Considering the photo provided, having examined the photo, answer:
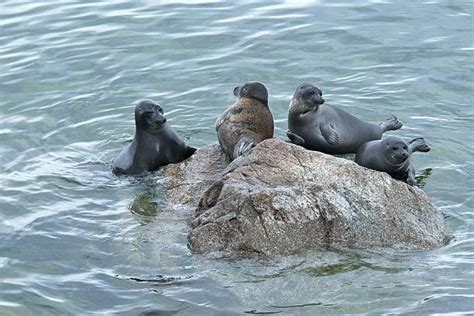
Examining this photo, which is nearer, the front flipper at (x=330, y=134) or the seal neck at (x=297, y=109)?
the front flipper at (x=330, y=134)

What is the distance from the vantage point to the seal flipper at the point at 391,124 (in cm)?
1211

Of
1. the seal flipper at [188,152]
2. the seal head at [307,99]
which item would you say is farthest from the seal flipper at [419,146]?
the seal flipper at [188,152]

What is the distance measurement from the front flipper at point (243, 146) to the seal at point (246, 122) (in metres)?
0.03

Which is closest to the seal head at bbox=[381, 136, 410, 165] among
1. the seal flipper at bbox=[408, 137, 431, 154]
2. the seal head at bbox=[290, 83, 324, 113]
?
the seal flipper at bbox=[408, 137, 431, 154]

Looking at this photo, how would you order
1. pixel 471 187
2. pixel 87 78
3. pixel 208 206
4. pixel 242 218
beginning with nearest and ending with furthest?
pixel 242 218
pixel 208 206
pixel 471 187
pixel 87 78

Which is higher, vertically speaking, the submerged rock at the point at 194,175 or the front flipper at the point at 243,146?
the front flipper at the point at 243,146

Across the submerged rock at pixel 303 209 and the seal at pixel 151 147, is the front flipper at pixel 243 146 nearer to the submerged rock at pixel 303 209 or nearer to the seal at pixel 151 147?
the submerged rock at pixel 303 209

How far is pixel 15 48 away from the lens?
16.9 m

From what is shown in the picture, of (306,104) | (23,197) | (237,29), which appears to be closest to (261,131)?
(306,104)

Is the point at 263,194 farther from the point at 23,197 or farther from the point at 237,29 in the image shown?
the point at 237,29

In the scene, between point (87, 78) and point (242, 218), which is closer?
point (242, 218)

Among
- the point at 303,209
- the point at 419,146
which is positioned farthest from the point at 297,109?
the point at 303,209

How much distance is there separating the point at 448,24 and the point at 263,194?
8.51m

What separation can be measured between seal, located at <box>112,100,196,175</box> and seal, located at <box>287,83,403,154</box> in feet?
4.04
